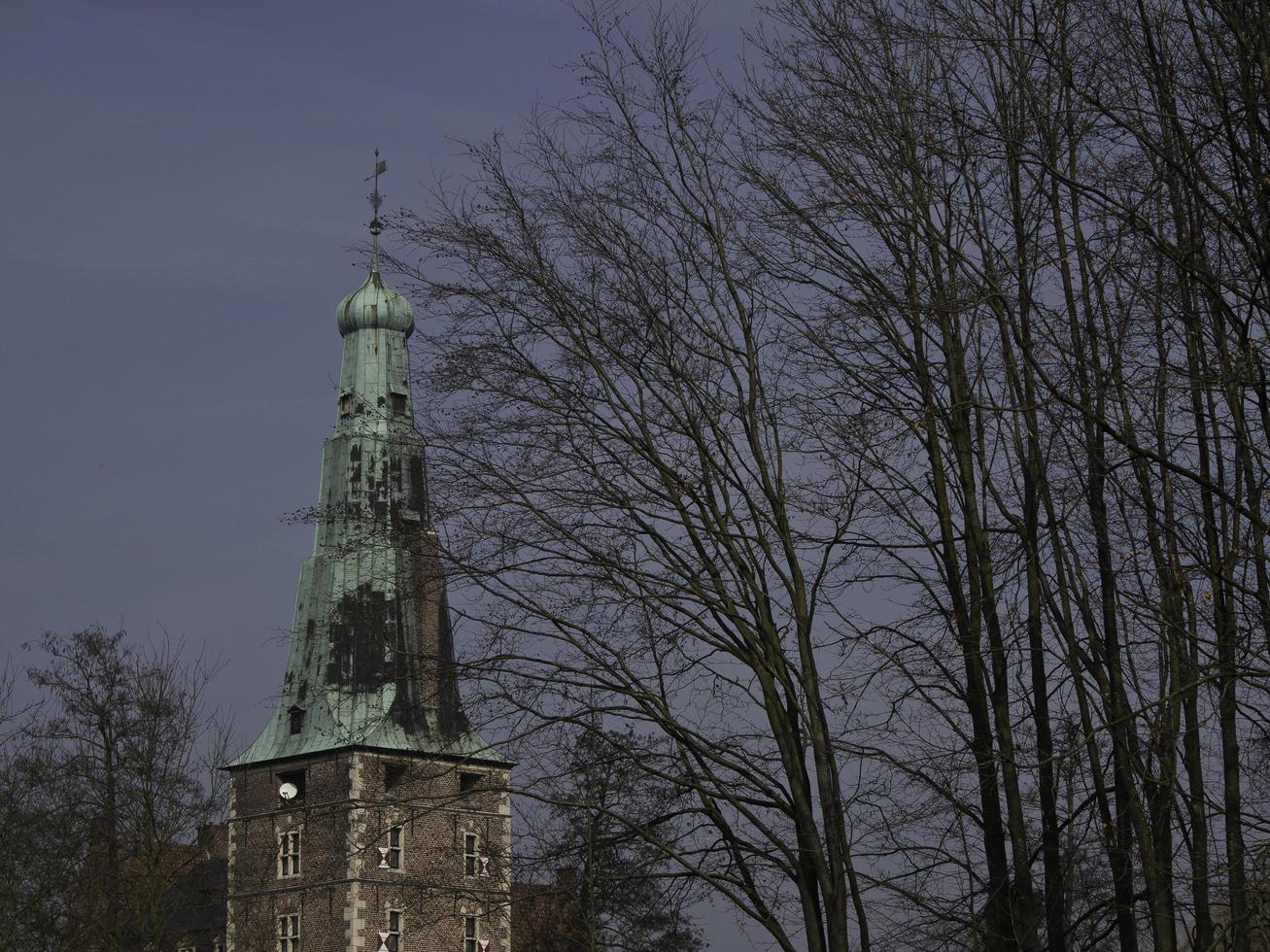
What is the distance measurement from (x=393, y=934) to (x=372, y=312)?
23.0 metres

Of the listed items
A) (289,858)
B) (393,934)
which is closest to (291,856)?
(289,858)

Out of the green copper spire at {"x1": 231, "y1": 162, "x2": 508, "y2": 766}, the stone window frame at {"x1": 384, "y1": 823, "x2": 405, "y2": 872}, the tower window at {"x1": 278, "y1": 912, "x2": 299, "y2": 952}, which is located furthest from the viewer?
the tower window at {"x1": 278, "y1": 912, "x2": 299, "y2": 952}

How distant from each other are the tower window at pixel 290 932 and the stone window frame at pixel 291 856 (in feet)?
4.51

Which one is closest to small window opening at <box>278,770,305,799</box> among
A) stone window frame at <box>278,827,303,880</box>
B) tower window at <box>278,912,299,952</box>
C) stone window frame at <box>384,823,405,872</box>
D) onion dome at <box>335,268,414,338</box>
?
stone window frame at <box>278,827,303,880</box>

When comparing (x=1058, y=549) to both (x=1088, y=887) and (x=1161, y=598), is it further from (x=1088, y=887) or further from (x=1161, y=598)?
(x=1088, y=887)

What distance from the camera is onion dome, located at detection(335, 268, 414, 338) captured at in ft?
223

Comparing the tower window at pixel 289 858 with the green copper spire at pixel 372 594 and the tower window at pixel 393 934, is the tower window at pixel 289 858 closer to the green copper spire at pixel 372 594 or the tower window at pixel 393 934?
the green copper spire at pixel 372 594

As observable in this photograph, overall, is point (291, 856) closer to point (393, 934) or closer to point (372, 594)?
point (393, 934)

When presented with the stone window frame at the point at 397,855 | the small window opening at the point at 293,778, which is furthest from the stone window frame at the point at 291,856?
the stone window frame at the point at 397,855

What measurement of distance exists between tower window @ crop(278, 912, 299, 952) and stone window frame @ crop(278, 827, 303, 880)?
1.37 m

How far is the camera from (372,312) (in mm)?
67875

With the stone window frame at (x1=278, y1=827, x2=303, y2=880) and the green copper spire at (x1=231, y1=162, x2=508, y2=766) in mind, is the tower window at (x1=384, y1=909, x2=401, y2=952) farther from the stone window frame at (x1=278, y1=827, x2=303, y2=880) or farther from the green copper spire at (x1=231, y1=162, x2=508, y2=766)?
the green copper spire at (x1=231, y1=162, x2=508, y2=766)

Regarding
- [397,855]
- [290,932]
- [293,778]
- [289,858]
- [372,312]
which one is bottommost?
[290,932]

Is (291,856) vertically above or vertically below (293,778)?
below
